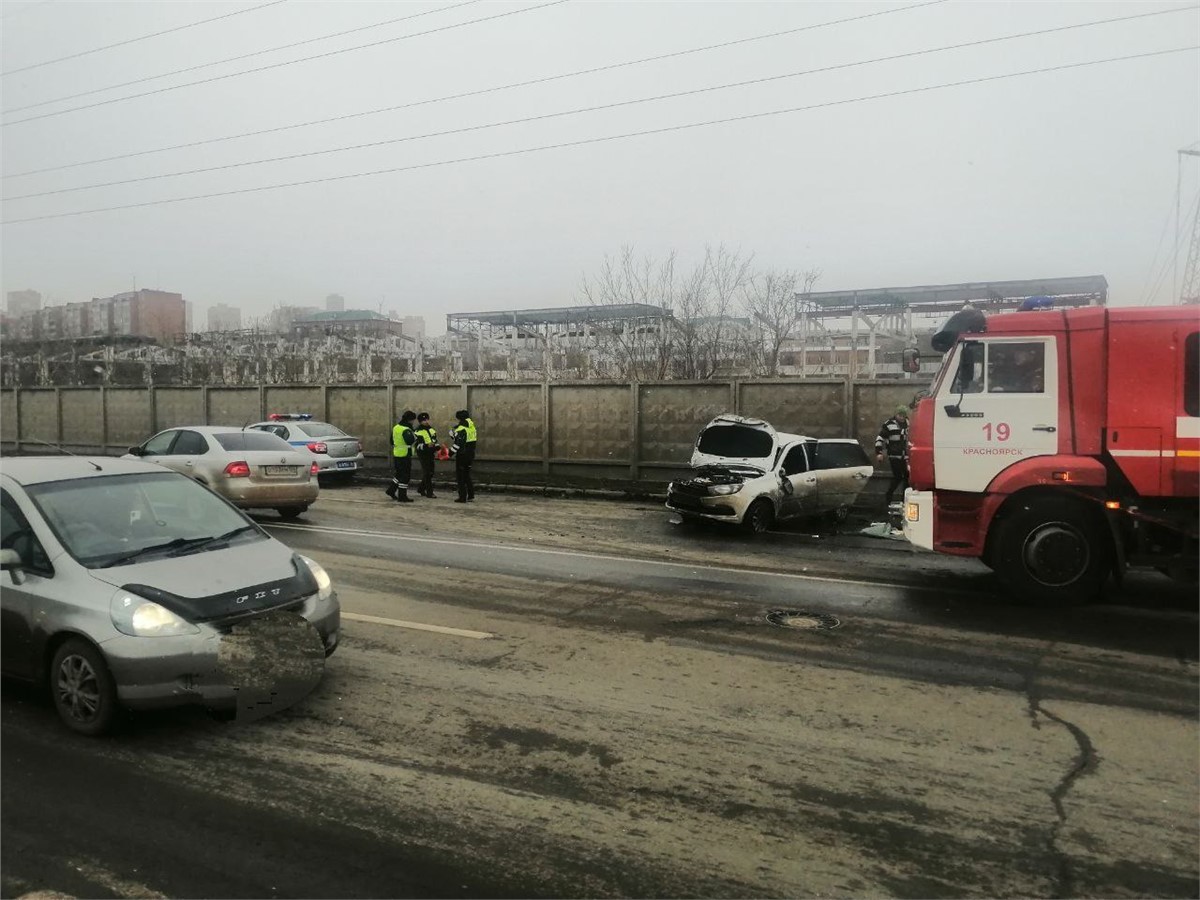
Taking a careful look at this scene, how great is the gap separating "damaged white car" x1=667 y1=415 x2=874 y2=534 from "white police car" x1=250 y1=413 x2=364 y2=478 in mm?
9213

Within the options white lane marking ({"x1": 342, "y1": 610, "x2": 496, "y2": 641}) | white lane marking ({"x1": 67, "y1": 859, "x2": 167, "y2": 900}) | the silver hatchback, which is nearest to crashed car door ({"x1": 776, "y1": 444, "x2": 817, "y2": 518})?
white lane marking ({"x1": 342, "y1": 610, "x2": 496, "y2": 641})

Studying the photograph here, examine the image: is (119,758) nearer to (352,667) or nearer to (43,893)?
(43,893)

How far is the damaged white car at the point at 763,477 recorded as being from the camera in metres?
12.1

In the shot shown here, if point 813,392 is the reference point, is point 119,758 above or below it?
below

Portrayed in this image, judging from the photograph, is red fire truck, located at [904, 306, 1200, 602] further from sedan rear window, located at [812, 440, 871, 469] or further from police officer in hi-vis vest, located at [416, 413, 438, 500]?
police officer in hi-vis vest, located at [416, 413, 438, 500]

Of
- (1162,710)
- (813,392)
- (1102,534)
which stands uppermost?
(813,392)

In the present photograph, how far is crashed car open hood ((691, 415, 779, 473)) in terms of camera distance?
41.2 ft

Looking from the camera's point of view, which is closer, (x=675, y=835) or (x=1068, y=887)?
(x=1068, y=887)

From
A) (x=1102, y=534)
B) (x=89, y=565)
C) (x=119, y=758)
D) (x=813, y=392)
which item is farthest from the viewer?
(x=813, y=392)

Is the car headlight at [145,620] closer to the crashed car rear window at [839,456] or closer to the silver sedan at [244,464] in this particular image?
the silver sedan at [244,464]

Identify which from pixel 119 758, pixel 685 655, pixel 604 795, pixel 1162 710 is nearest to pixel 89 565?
pixel 119 758

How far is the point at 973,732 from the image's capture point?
15.3ft

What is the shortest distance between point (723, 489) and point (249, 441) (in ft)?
24.7

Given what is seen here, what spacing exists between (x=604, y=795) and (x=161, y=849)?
75.7 inches
